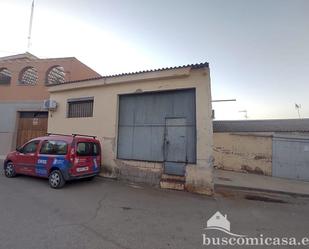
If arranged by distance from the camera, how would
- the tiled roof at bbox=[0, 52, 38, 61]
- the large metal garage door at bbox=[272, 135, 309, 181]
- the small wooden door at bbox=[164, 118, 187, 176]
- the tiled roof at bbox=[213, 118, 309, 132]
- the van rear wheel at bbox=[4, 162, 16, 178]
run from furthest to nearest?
the tiled roof at bbox=[213, 118, 309, 132] → the tiled roof at bbox=[0, 52, 38, 61] → the large metal garage door at bbox=[272, 135, 309, 181] → the van rear wheel at bbox=[4, 162, 16, 178] → the small wooden door at bbox=[164, 118, 187, 176]

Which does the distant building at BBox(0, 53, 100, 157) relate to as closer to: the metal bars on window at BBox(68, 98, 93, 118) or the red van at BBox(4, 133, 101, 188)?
the metal bars on window at BBox(68, 98, 93, 118)

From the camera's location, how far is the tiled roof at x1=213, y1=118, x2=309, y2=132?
1659 centimetres

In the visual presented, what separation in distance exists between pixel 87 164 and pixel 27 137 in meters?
8.39

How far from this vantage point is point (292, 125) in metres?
17.3

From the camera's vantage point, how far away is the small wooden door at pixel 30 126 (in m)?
13.7

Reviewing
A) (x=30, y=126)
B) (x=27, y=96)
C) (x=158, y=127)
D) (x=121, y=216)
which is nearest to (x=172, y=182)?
(x=158, y=127)

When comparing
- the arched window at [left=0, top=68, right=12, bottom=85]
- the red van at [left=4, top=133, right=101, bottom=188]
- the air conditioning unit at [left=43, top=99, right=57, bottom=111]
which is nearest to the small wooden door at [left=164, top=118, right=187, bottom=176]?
the red van at [left=4, top=133, right=101, bottom=188]

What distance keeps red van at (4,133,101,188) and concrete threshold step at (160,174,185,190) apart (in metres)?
2.56

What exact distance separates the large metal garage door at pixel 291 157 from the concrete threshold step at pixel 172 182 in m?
8.15

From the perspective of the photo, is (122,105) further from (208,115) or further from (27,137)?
(27,137)

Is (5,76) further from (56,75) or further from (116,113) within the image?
(116,113)

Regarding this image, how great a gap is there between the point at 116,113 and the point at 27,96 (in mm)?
8237

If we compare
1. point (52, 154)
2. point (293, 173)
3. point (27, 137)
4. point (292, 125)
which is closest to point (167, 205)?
point (52, 154)
